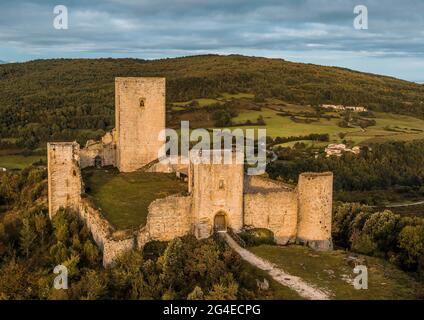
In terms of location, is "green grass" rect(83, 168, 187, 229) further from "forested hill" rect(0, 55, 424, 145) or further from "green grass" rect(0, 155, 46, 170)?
"forested hill" rect(0, 55, 424, 145)

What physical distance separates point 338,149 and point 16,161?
3297 centimetres

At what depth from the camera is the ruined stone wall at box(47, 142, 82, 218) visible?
944 inches

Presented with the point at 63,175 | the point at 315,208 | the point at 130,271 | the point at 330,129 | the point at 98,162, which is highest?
the point at 330,129

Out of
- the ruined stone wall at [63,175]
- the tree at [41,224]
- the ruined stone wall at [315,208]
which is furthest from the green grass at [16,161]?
the ruined stone wall at [315,208]

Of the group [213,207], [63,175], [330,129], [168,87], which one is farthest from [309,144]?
[213,207]

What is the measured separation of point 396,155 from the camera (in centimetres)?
6181

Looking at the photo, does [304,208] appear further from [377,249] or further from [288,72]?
[288,72]

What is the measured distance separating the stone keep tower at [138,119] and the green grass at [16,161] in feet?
75.8

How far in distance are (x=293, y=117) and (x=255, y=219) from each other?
48074 mm

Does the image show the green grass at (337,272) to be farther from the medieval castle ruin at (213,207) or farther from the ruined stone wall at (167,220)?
the ruined stone wall at (167,220)

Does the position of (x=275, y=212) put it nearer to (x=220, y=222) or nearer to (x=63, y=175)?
(x=220, y=222)

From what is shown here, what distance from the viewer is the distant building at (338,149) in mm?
57250

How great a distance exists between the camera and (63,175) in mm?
24062
